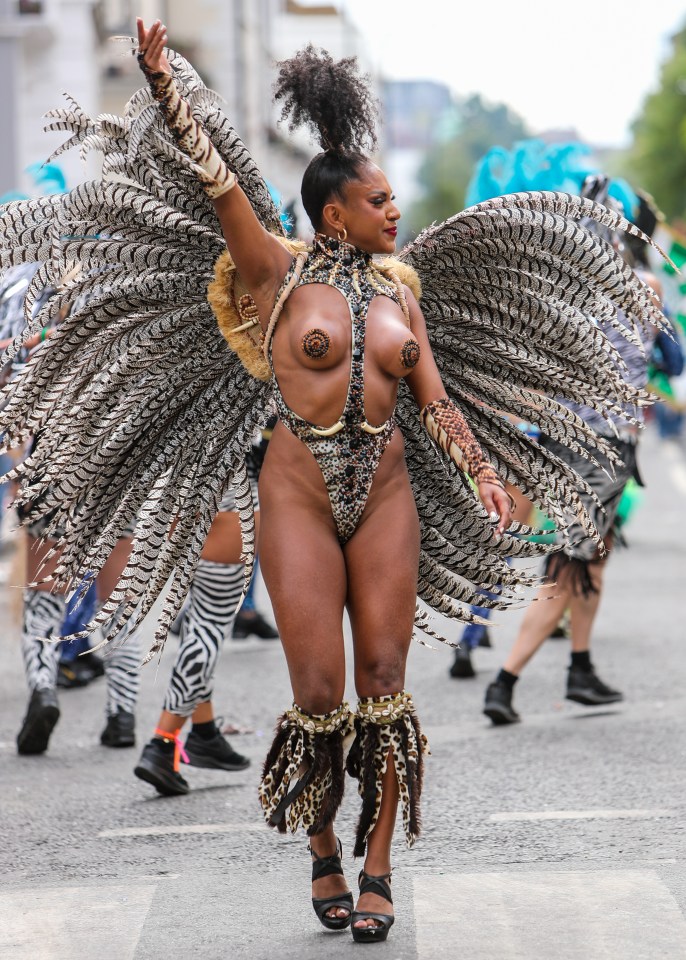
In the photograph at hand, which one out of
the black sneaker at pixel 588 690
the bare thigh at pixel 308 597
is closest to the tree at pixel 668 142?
the black sneaker at pixel 588 690

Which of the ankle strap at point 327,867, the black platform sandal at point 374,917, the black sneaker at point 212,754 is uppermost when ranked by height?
the black sneaker at point 212,754

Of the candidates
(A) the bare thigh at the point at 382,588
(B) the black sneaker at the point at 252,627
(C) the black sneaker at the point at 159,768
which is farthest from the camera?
(B) the black sneaker at the point at 252,627

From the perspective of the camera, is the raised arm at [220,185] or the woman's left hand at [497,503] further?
the woman's left hand at [497,503]

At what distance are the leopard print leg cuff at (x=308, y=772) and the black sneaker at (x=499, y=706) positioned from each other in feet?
8.86

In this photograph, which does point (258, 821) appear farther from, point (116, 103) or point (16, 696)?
point (116, 103)

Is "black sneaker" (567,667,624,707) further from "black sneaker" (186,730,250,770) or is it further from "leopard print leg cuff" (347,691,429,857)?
"leopard print leg cuff" (347,691,429,857)

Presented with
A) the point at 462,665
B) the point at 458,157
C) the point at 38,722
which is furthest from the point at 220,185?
the point at 458,157

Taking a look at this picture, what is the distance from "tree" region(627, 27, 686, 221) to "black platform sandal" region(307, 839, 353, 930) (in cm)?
5798

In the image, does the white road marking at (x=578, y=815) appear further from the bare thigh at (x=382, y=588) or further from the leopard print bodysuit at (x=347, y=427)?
the leopard print bodysuit at (x=347, y=427)

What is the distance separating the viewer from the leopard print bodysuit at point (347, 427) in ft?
13.8

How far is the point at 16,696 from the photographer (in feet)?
26.3

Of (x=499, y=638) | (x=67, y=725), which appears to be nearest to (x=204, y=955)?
(x=67, y=725)

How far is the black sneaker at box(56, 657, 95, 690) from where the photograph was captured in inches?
322

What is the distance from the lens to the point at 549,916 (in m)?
4.21
